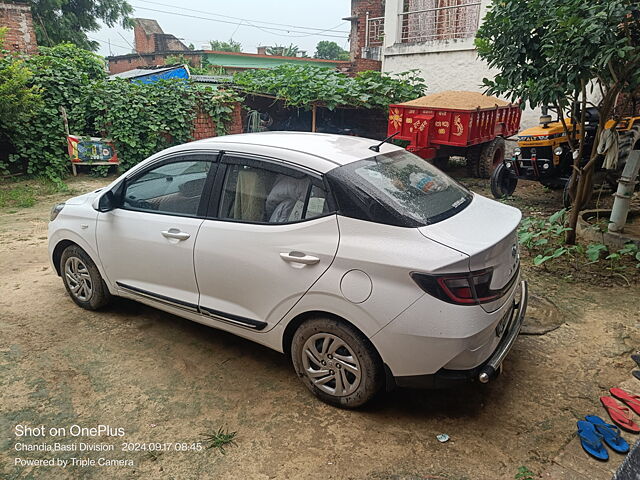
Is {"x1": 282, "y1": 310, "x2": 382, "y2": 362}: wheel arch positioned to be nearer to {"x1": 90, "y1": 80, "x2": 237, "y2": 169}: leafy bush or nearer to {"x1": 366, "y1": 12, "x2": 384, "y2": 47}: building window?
{"x1": 90, "y1": 80, "x2": 237, "y2": 169}: leafy bush

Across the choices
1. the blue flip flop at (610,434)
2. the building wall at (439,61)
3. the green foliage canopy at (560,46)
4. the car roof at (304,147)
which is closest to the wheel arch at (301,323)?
the car roof at (304,147)

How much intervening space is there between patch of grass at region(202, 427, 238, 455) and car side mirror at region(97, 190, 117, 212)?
1.92 meters

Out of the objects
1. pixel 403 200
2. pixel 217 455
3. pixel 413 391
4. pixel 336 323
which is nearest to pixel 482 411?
pixel 413 391

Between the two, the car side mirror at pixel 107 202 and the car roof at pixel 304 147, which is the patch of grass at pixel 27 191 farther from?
the car roof at pixel 304 147

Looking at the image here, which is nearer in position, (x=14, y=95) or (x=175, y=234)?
(x=175, y=234)

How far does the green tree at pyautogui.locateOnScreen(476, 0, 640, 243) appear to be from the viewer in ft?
12.1

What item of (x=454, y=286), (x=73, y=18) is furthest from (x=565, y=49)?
(x=73, y=18)

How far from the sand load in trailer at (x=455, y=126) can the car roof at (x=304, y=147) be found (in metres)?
5.55

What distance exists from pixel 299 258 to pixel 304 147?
77 centimetres

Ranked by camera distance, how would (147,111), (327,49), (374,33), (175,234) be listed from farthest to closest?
(327,49) < (374,33) < (147,111) < (175,234)

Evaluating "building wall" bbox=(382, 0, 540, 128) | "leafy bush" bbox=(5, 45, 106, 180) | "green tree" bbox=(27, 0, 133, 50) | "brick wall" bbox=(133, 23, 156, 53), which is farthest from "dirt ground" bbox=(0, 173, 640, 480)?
"brick wall" bbox=(133, 23, 156, 53)

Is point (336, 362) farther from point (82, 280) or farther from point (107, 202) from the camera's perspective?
point (82, 280)

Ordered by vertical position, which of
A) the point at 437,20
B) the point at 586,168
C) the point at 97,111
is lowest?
the point at 586,168

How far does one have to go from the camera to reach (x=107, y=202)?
3439mm
